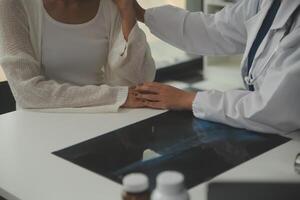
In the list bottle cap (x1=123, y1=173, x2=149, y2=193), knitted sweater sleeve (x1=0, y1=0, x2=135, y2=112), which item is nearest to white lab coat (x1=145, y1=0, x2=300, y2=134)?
knitted sweater sleeve (x1=0, y1=0, x2=135, y2=112)

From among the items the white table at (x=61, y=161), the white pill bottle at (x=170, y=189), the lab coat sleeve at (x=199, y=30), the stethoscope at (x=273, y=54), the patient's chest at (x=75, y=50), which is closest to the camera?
the white pill bottle at (x=170, y=189)

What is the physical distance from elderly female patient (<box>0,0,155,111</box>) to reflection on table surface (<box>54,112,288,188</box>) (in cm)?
20

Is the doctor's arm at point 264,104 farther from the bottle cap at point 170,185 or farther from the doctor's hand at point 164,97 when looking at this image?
the bottle cap at point 170,185

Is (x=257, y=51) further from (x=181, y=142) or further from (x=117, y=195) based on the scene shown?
(x=117, y=195)

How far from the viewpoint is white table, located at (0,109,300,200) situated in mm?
1018

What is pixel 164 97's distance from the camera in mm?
1469

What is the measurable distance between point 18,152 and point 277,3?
84cm

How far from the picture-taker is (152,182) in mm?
1007

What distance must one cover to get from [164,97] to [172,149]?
12.1 inches

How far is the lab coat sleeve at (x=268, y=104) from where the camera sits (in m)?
1.22

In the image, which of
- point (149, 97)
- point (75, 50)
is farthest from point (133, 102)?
point (75, 50)

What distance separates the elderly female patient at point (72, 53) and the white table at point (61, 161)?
7cm

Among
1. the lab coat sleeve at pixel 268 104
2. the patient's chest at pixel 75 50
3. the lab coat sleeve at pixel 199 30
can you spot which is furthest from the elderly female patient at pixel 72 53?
the lab coat sleeve at pixel 268 104

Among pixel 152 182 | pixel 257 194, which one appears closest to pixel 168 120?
pixel 152 182
